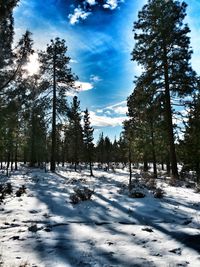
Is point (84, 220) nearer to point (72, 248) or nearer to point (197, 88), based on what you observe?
point (72, 248)

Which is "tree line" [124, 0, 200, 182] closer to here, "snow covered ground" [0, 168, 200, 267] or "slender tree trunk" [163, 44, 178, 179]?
"slender tree trunk" [163, 44, 178, 179]

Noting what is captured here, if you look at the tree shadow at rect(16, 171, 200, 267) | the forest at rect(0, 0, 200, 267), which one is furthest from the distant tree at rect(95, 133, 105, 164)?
the tree shadow at rect(16, 171, 200, 267)

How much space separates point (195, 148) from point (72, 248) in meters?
23.1

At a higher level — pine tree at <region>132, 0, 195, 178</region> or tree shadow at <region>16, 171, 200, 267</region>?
pine tree at <region>132, 0, 195, 178</region>

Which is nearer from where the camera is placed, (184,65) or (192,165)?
(184,65)

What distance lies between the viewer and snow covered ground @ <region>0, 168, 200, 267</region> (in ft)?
16.1

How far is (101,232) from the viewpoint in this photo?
21.4 feet

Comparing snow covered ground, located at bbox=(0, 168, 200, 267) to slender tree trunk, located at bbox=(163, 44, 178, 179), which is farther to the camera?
slender tree trunk, located at bbox=(163, 44, 178, 179)

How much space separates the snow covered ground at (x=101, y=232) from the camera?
489 cm

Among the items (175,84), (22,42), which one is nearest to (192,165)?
(175,84)

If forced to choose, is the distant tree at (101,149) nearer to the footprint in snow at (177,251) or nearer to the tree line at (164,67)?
the tree line at (164,67)

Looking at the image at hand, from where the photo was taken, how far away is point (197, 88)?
18141 mm

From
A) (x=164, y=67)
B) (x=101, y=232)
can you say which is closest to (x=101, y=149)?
(x=164, y=67)

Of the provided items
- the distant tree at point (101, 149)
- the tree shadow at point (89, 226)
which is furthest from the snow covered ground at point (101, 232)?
the distant tree at point (101, 149)
